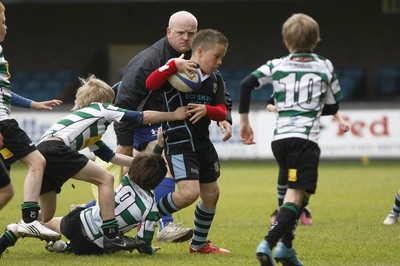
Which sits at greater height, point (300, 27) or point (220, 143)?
point (300, 27)

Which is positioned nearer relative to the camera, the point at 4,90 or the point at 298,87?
the point at 298,87

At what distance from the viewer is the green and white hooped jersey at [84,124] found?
8044mm

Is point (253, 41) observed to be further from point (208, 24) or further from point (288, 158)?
point (288, 158)

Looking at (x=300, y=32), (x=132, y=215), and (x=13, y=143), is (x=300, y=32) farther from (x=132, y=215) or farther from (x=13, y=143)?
(x=13, y=143)

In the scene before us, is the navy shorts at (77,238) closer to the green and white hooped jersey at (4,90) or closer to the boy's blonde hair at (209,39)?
the green and white hooped jersey at (4,90)

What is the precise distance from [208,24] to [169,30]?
20162mm

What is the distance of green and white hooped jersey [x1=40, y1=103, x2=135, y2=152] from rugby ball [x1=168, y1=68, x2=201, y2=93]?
51 centimetres

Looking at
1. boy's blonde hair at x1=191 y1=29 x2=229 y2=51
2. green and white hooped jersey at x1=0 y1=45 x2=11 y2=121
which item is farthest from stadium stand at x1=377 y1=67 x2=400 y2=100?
green and white hooped jersey at x1=0 y1=45 x2=11 y2=121

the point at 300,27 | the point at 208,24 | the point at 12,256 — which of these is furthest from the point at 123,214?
the point at 208,24

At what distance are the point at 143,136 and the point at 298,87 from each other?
3168 mm

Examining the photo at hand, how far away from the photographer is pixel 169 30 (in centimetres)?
915

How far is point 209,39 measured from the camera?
25.8 feet

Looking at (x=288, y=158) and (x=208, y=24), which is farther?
(x=208, y=24)

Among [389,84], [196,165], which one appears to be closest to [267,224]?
[196,165]
